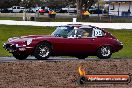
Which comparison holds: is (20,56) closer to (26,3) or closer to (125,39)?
(125,39)

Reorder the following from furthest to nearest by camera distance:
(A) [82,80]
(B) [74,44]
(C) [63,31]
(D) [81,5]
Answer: (D) [81,5]
(C) [63,31]
(B) [74,44]
(A) [82,80]

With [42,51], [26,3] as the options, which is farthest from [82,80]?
[26,3]

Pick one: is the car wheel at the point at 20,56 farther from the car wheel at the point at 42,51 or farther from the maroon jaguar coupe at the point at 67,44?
the car wheel at the point at 42,51

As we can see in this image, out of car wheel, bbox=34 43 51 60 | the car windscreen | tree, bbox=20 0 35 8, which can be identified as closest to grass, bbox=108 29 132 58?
the car windscreen

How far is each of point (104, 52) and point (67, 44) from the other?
1640mm

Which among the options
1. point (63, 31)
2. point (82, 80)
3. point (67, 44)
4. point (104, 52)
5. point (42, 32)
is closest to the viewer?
point (82, 80)

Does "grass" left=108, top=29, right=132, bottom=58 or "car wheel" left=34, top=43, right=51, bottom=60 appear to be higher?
"car wheel" left=34, top=43, right=51, bottom=60

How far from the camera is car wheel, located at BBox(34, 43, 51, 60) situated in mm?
19328

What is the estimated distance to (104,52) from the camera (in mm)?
20719

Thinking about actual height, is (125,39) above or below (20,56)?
below

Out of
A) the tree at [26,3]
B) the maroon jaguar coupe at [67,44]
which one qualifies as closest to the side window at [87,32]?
the maroon jaguar coupe at [67,44]

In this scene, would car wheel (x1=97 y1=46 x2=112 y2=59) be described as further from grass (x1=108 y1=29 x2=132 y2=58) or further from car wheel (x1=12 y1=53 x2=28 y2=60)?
grass (x1=108 y1=29 x2=132 y2=58)

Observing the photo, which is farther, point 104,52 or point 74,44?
point 104,52

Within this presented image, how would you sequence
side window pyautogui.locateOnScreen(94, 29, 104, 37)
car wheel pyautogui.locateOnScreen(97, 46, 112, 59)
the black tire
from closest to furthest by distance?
the black tire
car wheel pyautogui.locateOnScreen(97, 46, 112, 59)
side window pyautogui.locateOnScreen(94, 29, 104, 37)
